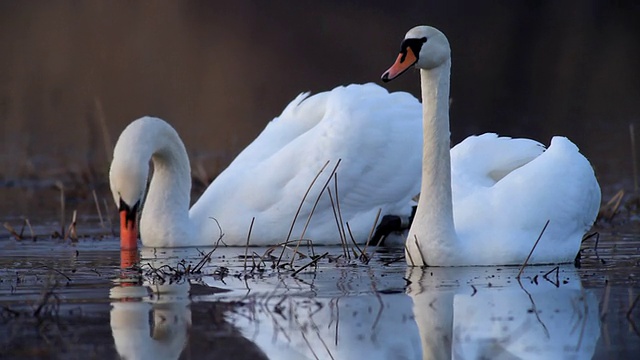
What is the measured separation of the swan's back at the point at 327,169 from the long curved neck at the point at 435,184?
208cm

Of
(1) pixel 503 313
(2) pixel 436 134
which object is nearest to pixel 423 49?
(2) pixel 436 134

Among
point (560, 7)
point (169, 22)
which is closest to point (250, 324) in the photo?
point (169, 22)

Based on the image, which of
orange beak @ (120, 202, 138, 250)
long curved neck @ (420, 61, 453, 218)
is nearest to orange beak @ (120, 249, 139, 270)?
orange beak @ (120, 202, 138, 250)

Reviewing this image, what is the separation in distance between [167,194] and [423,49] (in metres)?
3.47

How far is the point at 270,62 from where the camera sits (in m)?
26.3

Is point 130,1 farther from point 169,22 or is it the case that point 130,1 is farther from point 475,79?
point 475,79

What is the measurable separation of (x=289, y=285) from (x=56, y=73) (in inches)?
745

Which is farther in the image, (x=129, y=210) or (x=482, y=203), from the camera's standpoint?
(x=129, y=210)

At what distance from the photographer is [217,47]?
26.8 meters

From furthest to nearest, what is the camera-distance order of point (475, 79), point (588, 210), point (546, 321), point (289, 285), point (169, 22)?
point (169, 22) → point (475, 79) → point (588, 210) → point (289, 285) → point (546, 321)

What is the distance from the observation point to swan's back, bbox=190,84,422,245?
10617 mm

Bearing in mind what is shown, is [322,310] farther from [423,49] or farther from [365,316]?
[423,49]

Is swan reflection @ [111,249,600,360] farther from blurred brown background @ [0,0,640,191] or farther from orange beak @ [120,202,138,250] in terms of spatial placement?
blurred brown background @ [0,0,640,191]

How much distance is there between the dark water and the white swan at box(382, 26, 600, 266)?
0.47 feet
